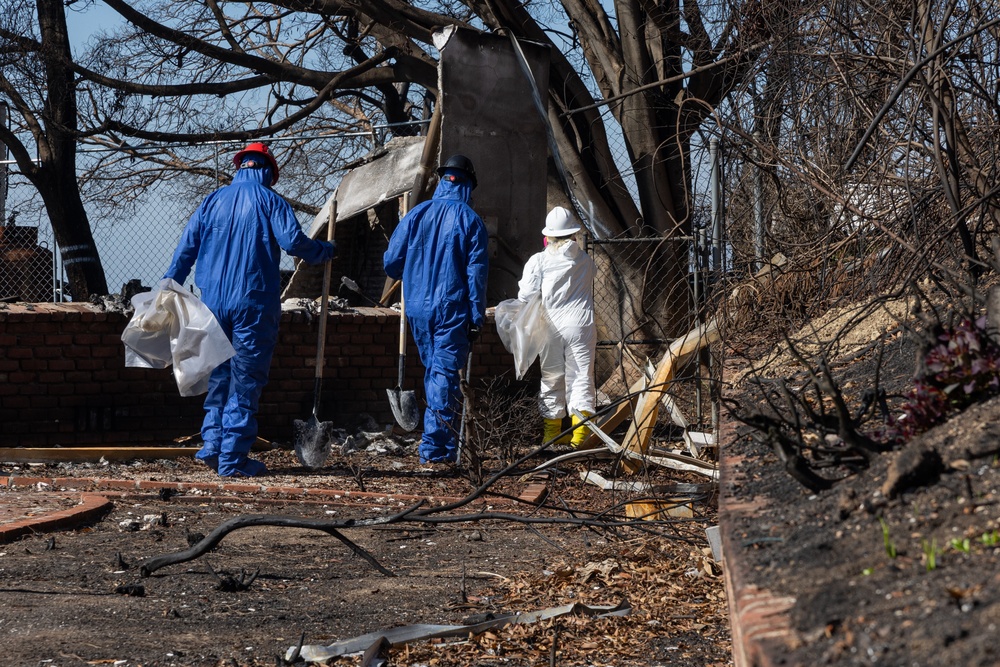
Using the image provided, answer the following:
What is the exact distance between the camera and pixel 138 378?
338 inches

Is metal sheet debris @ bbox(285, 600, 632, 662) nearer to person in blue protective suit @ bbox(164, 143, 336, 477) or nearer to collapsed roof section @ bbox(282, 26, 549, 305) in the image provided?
person in blue protective suit @ bbox(164, 143, 336, 477)

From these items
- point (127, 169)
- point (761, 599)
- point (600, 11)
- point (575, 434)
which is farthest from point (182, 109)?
point (761, 599)

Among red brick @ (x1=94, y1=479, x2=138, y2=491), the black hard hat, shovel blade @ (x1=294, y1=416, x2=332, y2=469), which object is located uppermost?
the black hard hat

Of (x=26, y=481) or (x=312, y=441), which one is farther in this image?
(x=312, y=441)

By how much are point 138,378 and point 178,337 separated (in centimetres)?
157

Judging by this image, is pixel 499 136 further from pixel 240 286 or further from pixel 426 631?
pixel 426 631

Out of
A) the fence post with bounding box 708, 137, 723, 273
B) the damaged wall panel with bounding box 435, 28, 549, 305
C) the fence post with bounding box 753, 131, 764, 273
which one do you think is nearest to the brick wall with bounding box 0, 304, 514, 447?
the damaged wall panel with bounding box 435, 28, 549, 305

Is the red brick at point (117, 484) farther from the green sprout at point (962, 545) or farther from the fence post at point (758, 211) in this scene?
the green sprout at point (962, 545)

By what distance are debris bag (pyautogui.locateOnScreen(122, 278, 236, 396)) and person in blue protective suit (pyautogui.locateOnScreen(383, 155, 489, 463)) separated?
1.46m

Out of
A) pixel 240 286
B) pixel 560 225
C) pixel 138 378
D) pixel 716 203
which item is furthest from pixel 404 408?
pixel 716 203

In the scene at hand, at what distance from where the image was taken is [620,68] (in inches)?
394

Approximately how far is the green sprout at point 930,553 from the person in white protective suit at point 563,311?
6.29 meters

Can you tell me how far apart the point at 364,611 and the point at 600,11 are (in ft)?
24.8

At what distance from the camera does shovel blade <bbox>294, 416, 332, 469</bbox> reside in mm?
7613
